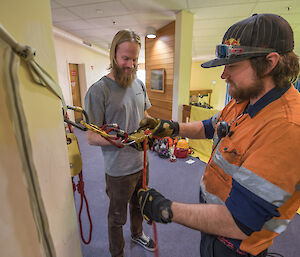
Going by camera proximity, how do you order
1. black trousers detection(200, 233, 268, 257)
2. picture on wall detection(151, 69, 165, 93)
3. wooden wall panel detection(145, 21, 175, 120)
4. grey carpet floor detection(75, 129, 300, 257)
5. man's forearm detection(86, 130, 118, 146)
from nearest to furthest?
black trousers detection(200, 233, 268, 257) → man's forearm detection(86, 130, 118, 146) → grey carpet floor detection(75, 129, 300, 257) → wooden wall panel detection(145, 21, 175, 120) → picture on wall detection(151, 69, 165, 93)

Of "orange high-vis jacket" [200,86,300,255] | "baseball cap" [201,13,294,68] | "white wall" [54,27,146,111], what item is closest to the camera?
"orange high-vis jacket" [200,86,300,255]

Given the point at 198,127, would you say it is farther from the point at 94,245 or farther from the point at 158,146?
the point at 158,146

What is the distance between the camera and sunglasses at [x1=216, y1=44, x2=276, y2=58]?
0.73 metres

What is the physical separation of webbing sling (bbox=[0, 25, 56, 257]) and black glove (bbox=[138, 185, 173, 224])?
19.0 inches

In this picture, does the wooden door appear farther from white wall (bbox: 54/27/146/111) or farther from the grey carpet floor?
the grey carpet floor

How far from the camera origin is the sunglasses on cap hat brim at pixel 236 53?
73cm

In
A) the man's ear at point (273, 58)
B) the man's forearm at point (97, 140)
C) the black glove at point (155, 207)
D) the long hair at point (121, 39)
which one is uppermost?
the long hair at point (121, 39)

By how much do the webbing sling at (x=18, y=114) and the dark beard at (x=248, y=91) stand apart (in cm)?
81

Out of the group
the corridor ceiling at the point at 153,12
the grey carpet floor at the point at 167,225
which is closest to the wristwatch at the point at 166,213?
the grey carpet floor at the point at 167,225

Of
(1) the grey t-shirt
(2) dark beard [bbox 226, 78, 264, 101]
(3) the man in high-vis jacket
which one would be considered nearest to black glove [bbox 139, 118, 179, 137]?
(1) the grey t-shirt

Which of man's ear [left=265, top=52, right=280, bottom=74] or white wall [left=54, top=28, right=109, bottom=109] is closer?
man's ear [left=265, top=52, right=280, bottom=74]

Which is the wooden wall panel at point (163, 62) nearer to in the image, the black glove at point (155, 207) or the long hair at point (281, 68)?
the long hair at point (281, 68)

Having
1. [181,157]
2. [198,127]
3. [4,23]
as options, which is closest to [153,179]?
[181,157]

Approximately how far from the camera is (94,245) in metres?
1.68
